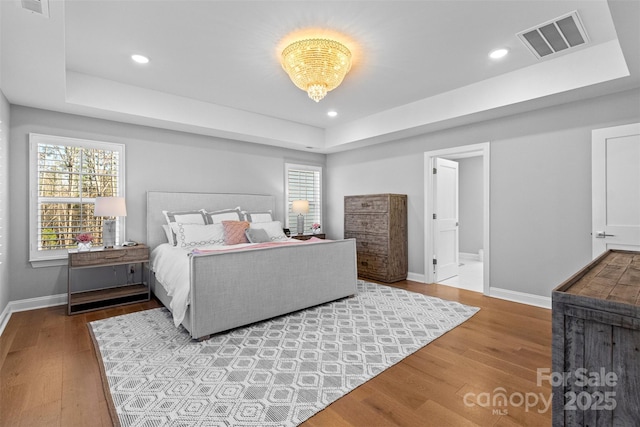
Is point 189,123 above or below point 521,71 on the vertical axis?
below

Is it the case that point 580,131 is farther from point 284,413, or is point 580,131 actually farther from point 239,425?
point 239,425

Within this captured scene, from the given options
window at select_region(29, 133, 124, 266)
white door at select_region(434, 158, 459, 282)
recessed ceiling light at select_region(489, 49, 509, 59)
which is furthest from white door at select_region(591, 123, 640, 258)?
window at select_region(29, 133, 124, 266)

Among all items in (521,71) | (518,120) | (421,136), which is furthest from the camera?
(421,136)

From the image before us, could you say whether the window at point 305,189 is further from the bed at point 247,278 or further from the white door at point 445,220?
the white door at point 445,220

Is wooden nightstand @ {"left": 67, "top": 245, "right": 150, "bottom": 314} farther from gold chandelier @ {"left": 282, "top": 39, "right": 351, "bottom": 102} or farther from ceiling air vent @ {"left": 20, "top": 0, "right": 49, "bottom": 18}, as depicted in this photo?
gold chandelier @ {"left": 282, "top": 39, "right": 351, "bottom": 102}

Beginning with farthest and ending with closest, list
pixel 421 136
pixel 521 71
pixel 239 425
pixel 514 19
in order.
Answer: pixel 421 136
pixel 521 71
pixel 514 19
pixel 239 425

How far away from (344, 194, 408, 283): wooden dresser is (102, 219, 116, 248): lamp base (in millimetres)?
3559

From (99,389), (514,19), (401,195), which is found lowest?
(99,389)

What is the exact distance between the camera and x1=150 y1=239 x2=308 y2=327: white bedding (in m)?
2.73

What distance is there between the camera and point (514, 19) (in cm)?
242

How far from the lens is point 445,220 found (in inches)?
199

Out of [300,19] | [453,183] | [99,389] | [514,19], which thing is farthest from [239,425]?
[453,183]

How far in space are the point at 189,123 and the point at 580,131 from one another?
15.5ft

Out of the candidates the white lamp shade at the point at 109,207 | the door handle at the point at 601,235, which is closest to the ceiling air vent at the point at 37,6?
the white lamp shade at the point at 109,207
